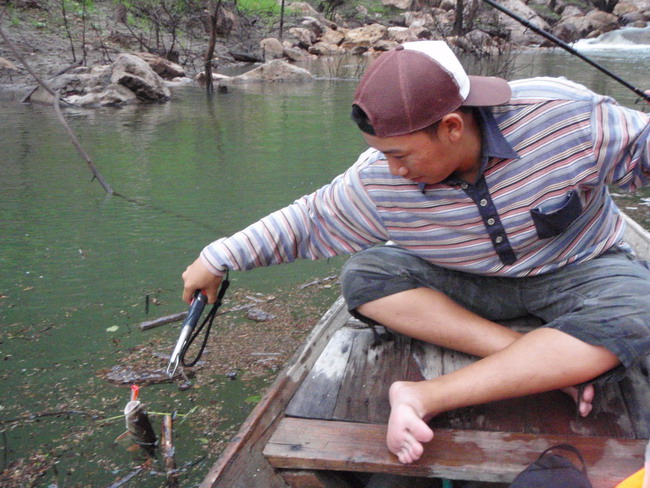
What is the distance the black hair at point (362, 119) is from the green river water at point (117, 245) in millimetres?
1355

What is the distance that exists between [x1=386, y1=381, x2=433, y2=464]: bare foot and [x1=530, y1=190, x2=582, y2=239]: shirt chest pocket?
0.61 meters

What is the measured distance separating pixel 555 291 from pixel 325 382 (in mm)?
744

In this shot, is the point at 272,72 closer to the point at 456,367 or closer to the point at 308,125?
the point at 308,125

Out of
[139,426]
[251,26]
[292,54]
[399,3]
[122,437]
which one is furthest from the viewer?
[399,3]

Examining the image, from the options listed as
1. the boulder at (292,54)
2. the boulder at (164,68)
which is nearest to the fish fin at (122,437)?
the boulder at (164,68)

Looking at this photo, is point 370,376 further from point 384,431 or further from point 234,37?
point 234,37

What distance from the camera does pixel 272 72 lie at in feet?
43.0

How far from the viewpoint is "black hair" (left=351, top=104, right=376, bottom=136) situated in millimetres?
1734

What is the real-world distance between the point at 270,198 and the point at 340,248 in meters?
3.20

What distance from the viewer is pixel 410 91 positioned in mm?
1685

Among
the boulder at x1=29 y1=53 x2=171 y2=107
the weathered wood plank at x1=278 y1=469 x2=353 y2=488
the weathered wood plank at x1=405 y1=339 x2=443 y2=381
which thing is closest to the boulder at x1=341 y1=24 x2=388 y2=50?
the boulder at x1=29 y1=53 x2=171 y2=107

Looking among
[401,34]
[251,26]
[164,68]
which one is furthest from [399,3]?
[164,68]

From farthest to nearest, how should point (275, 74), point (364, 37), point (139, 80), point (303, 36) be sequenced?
point (364, 37)
point (303, 36)
point (275, 74)
point (139, 80)

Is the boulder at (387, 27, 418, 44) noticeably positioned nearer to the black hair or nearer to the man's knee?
the man's knee
